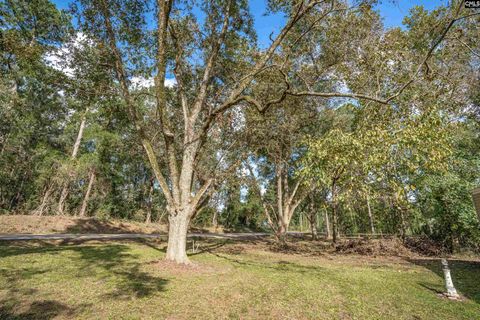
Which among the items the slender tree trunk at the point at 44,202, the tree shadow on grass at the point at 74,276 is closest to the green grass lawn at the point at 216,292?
the tree shadow on grass at the point at 74,276

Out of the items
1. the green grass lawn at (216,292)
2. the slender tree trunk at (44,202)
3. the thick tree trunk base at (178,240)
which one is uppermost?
the slender tree trunk at (44,202)

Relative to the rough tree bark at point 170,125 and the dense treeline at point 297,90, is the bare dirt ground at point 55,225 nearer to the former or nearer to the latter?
the dense treeline at point 297,90

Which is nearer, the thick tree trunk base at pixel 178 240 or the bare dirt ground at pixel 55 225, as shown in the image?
the thick tree trunk base at pixel 178 240

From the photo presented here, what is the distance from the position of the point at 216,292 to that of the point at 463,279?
792 cm

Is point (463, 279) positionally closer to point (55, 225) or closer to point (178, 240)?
point (178, 240)

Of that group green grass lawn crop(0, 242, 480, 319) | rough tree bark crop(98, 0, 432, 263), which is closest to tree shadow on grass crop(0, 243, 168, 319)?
green grass lawn crop(0, 242, 480, 319)

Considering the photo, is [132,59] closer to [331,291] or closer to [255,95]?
[255,95]

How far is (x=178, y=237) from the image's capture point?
9.30 metres

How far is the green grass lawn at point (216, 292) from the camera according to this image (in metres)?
4.95

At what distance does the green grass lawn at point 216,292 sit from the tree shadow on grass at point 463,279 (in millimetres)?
24

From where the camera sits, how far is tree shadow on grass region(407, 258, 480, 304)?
22.4ft

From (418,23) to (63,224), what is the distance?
2714cm

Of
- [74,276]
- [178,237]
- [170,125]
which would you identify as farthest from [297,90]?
[74,276]

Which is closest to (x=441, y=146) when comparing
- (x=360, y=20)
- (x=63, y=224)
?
(x=360, y=20)
